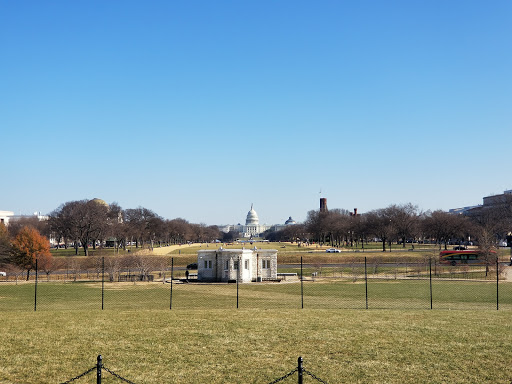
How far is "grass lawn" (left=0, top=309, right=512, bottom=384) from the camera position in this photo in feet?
45.0

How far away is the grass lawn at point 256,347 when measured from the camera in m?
13.7

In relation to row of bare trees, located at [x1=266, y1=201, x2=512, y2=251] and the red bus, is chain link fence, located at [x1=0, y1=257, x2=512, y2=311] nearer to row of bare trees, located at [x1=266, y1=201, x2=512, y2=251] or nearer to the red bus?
the red bus

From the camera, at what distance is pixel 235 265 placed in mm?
55656

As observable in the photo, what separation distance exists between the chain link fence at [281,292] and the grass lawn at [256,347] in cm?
675

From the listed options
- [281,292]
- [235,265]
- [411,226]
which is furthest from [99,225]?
[281,292]

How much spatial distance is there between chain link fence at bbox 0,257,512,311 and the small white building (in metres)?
1.23

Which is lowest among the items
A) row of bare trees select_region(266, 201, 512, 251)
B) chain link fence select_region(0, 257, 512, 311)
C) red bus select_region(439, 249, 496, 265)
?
chain link fence select_region(0, 257, 512, 311)

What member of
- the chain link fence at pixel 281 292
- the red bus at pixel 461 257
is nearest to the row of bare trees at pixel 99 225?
the chain link fence at pixel 281 292

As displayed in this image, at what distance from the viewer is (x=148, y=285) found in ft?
160

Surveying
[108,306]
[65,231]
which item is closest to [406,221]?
[65,231]

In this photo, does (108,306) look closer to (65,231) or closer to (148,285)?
(148,285)

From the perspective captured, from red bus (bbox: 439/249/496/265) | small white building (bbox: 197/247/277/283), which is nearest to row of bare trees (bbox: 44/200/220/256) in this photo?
small white building (bbox: 197/247/277/283)

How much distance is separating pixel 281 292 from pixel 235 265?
1343 centimetres

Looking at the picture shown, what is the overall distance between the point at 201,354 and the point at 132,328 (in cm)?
517
